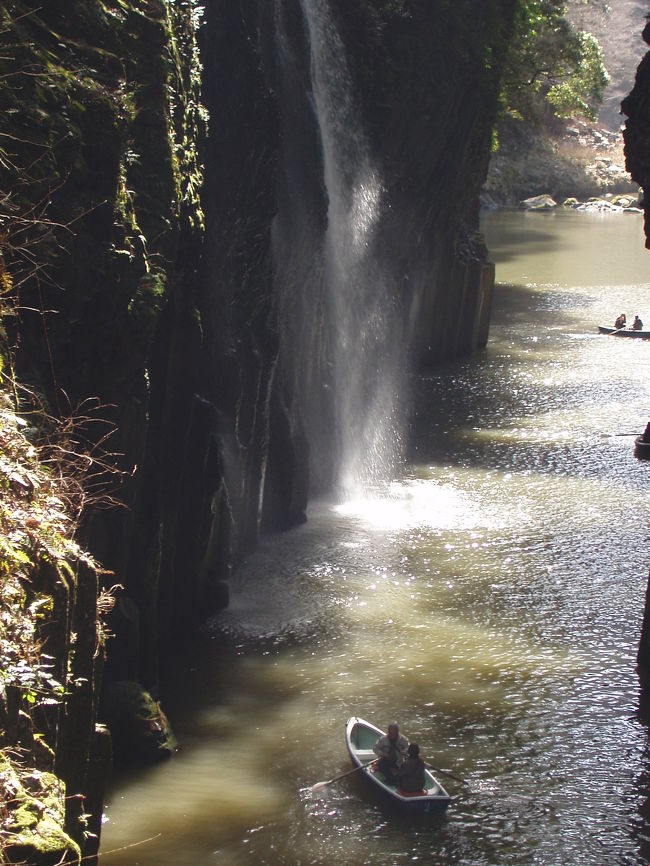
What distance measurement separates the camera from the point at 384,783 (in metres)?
13.2

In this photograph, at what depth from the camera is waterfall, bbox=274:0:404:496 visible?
2698cm

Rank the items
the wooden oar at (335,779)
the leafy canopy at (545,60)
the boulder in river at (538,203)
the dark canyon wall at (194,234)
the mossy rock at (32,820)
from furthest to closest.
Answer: the boulder in river at (538,203) < the leafy canopy at (545,60) < the wooden oar at (335,779) < the dark canyon wall at (194,234) < the mossy rock at (32,820)

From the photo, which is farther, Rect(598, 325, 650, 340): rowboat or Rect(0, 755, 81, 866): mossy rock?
Rect(598, 325, 650, 340): rowboat

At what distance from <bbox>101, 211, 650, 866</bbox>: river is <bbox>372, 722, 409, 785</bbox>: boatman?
0.43m

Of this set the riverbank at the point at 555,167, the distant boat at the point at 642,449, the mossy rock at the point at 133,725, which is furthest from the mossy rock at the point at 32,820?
the riverbank at the point at 555,167

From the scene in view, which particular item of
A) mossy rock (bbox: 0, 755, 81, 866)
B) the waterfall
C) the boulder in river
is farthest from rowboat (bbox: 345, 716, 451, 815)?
the boulder in river

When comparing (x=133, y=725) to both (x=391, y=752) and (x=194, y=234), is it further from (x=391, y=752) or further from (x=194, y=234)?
(x=194, y=234)

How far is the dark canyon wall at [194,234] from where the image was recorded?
40.4ft

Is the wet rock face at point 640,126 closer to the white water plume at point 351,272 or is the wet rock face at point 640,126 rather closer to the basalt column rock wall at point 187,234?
the basalt column rock wall at point 187,234

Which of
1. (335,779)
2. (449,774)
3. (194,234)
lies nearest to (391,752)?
(335,779)

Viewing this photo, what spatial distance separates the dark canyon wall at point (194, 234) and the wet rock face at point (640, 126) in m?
6.31

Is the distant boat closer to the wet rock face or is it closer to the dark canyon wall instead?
the dark canyon wall

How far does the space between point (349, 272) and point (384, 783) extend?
17.8 metres

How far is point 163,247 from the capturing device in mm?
14828
